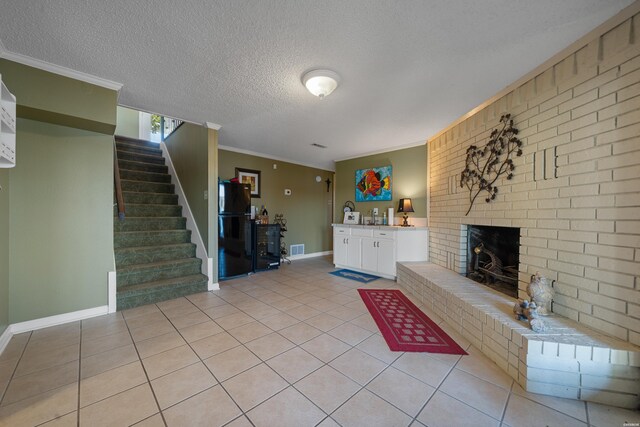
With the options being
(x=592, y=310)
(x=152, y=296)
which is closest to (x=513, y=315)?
(x=592, y=310)

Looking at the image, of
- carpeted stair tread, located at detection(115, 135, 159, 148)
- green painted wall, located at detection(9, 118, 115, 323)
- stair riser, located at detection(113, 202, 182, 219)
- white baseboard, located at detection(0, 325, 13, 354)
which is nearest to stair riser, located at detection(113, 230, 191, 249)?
stair riser, located at detection(113, 202, 182, 219)

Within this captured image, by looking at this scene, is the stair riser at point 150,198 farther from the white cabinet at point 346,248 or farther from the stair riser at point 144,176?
the white cabinet at point 346,248

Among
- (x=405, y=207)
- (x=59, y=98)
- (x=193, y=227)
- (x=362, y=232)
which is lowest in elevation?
(x=362, y=232)

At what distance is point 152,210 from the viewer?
3879mm

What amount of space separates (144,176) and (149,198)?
25.7 inches

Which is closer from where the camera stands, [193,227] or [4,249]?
[4,249]

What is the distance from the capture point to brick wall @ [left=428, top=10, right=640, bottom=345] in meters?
1.43

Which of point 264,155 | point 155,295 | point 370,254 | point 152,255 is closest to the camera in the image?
point 155,295

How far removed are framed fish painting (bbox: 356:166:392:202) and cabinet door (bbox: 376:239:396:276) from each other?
0.99 metres

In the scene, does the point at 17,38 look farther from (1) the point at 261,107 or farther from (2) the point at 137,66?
(1) the point at 261,107

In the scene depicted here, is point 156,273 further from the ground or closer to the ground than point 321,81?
closer to the ground

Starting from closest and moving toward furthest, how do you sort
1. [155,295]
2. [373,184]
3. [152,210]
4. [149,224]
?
[155,295]
[149,224]
[152,210]
[373,184]

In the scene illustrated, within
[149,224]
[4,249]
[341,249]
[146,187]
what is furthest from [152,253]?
[341,249]

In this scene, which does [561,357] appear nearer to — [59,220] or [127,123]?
[59,220]
